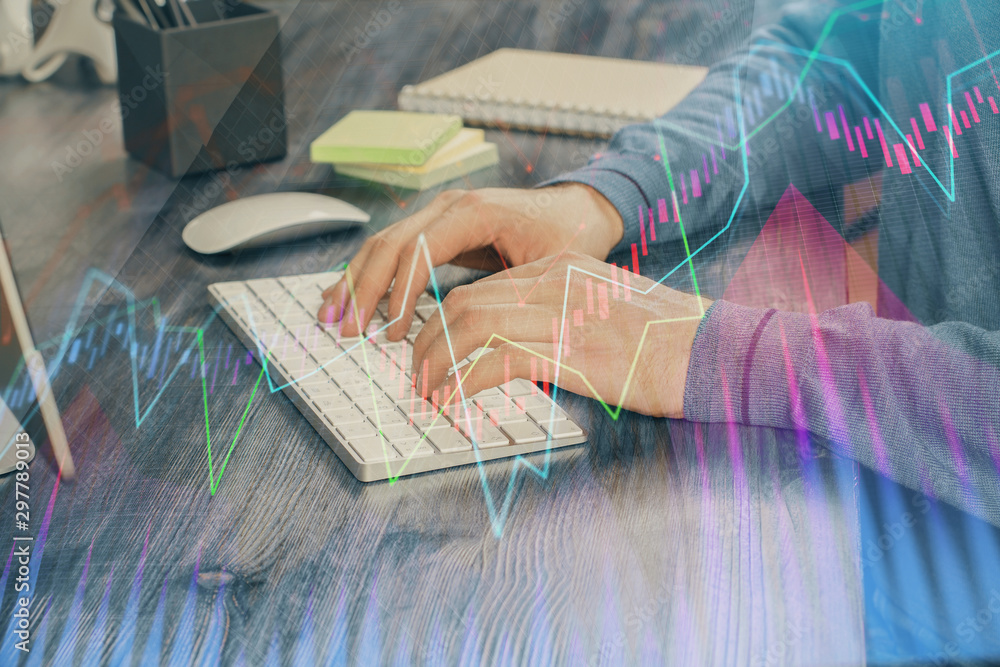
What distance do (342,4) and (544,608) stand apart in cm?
111

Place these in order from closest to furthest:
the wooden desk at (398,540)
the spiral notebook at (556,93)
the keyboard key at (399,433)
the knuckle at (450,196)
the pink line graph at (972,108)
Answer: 1. the wooden desk at (398,540)
2. the keyboard key at (399,433)
3. the pink line graph at (972,108)
4. the knuckle at (450,196)
5. the spiral notebook at (556,93)

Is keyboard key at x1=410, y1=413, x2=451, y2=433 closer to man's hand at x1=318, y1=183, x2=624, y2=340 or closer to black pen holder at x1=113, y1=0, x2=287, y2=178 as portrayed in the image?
man's hand at x1=318, y1=183, x2=624, y2=340

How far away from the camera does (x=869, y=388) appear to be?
0.46 m

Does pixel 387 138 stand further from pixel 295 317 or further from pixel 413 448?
pixel 413 448

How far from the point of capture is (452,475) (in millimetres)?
440

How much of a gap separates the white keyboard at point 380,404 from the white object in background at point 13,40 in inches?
29.2

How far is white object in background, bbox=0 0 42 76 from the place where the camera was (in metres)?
1.06

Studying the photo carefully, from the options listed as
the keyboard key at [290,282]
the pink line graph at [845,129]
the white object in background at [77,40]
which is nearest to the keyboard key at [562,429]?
the keyboard key at [290,282]

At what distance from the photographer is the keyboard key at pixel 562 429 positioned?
0.46m

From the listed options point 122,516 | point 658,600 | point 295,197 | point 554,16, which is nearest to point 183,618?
point 122,516

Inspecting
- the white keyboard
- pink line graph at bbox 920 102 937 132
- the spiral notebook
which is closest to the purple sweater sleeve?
the white keyboard

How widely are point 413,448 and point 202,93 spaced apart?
19.8 inches

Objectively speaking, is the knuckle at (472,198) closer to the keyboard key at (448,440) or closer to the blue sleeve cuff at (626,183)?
the blue sleeve cuff at (626,183)

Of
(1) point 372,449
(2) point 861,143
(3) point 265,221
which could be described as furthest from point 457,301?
(2) point 861,143
